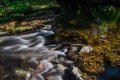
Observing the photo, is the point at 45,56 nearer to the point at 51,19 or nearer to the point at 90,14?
the point at 51,19

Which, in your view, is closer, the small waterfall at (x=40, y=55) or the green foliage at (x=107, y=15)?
the small waterfall at (x=40, y=55)

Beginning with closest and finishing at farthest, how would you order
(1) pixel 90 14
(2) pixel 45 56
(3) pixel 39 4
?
(2) pixel 45 56
(1) pixel 90 14
(3) pixel 39 4

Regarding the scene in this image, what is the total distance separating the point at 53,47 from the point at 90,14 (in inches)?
163

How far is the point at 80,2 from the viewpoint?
47.2 feet

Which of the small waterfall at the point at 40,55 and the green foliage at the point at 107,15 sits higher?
the green foliage at the point at 107,15

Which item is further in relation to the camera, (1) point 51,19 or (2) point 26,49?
(1) point 51,19

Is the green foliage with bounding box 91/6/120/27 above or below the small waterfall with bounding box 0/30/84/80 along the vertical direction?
above

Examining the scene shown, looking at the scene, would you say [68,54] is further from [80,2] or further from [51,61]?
[80,2]

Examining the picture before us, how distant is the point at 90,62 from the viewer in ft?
27.1

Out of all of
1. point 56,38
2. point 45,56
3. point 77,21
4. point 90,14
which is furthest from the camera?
point 90,14

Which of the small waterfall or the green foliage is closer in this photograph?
the small waterfall

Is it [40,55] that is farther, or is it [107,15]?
[107,15]

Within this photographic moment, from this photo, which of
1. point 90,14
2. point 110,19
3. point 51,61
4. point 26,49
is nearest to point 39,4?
point 90,14

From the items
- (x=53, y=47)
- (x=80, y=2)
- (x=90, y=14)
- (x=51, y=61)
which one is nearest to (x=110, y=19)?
(x=90, y=14)
